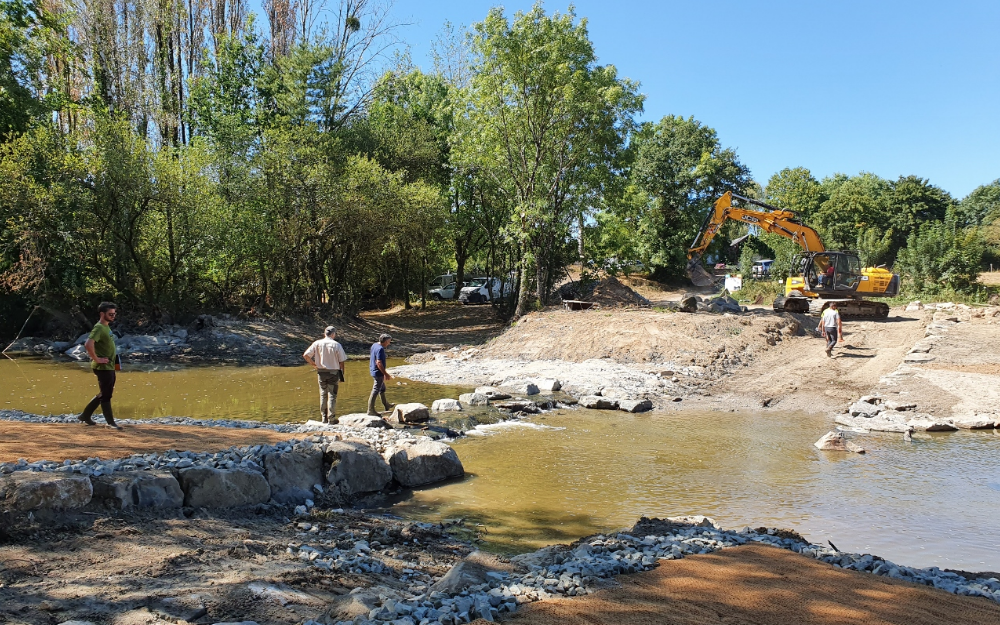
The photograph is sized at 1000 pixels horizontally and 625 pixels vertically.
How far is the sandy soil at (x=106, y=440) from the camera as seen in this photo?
24.1 ft

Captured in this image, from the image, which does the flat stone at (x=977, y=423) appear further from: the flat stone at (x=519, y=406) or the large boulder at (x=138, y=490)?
the large boulder at (x=138, y=490)

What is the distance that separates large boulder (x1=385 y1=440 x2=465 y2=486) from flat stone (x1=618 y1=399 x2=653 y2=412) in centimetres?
609

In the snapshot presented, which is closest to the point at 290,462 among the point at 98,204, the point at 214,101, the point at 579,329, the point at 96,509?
the point at 96,509

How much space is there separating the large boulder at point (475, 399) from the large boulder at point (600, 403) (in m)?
2.36

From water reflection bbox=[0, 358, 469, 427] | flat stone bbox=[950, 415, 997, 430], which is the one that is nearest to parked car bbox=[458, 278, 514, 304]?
water reflection bbox=[0, 358, 469, 427]

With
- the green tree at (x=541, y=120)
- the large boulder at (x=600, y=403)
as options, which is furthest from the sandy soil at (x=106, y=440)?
the green tree at (x=541, y=120)

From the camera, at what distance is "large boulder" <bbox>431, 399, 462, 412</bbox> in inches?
543

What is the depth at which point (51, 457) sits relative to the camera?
7078 mm

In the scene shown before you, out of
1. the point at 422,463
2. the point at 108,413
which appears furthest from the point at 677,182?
the point at 108,413

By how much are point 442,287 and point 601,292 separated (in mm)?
16271

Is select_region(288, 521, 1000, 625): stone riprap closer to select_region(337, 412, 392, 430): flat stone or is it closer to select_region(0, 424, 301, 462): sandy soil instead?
select_region(0, 424, 301, 462): sandy soil

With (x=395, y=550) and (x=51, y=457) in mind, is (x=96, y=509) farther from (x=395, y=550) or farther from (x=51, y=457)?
(x=395, y=550)

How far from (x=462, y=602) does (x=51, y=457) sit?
5.51m

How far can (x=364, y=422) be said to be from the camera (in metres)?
11.8
